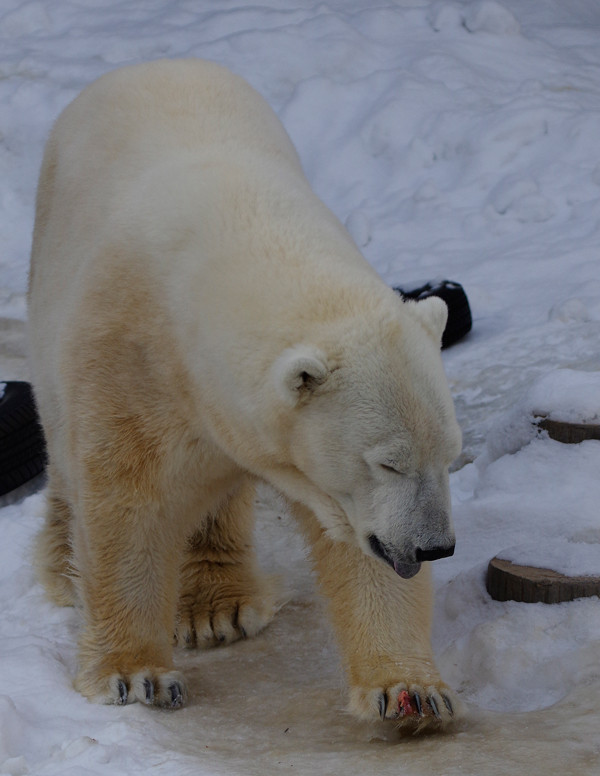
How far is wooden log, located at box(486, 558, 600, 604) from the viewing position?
9.47 ft

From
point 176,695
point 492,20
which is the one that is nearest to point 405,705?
point 176,695

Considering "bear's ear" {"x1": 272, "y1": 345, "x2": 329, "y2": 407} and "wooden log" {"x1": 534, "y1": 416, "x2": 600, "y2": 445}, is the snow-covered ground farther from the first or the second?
"bear's ear" {"x1": 272, "y1": 345, "x2": 329, "y2": 407}

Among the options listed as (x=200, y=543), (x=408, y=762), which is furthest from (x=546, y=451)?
(x=408, y=762)

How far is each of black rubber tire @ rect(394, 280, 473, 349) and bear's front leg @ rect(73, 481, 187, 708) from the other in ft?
8.83

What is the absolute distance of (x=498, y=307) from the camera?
5793 millimetres

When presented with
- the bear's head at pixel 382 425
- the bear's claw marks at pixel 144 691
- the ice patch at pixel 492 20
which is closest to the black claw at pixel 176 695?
the bear's claw marks at pixel 144 691

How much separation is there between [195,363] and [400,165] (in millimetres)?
5024

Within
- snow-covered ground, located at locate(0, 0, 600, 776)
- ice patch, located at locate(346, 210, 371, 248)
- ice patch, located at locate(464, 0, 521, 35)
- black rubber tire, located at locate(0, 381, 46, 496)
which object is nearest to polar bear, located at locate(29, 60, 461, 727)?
snow-covered ground, located at locate(0, 0, 600, 776)

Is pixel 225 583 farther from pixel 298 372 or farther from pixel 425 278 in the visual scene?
pixel 425 278

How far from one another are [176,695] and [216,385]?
2.76ft

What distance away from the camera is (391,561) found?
2350 mm

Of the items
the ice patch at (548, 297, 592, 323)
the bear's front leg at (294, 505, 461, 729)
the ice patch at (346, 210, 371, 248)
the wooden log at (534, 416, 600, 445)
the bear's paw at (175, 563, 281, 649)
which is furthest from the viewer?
the ice patch at (346, 210, 371, 248)

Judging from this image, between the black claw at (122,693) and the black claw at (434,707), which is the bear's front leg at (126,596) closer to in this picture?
the black claw at (122,693)

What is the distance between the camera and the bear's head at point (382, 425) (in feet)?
7.32
